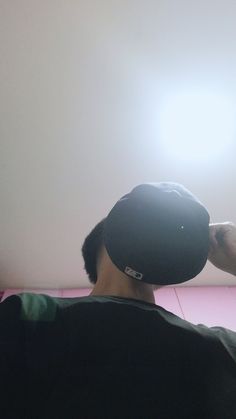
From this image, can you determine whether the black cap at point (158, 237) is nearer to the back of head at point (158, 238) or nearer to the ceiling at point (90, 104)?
the back of head at point (158, 238)

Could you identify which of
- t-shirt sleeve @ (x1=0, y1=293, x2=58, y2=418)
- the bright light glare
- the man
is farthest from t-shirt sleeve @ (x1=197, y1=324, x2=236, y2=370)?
the bright light glare

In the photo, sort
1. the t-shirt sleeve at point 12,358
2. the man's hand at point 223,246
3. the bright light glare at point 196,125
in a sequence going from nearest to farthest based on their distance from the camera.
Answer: the t-shirt sleeve at point 12,358 → the man's hand at point 223,246 → the bright light glare at point 196,125

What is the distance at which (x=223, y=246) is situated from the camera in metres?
0.73

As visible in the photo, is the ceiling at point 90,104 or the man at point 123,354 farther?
the ceiling at point 90,104

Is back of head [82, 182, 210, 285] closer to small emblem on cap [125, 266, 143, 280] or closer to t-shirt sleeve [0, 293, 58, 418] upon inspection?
small emblem on cap [125, 266, 143, 280]

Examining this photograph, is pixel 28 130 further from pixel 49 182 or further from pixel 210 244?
pixel 210 244

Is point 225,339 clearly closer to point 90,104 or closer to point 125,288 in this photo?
point 125,288

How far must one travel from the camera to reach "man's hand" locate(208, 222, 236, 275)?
2.39ft

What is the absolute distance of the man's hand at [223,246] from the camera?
0.73 meters

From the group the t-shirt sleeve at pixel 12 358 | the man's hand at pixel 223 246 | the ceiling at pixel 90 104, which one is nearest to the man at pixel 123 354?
the t-shirt sleeve at pixel 12 358

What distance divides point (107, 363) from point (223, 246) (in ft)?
1.14

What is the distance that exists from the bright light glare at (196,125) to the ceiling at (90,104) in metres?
0.03

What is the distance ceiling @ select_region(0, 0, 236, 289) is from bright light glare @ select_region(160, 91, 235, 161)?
0.10 ft

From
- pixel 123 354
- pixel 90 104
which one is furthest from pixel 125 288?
pixel 90 104
